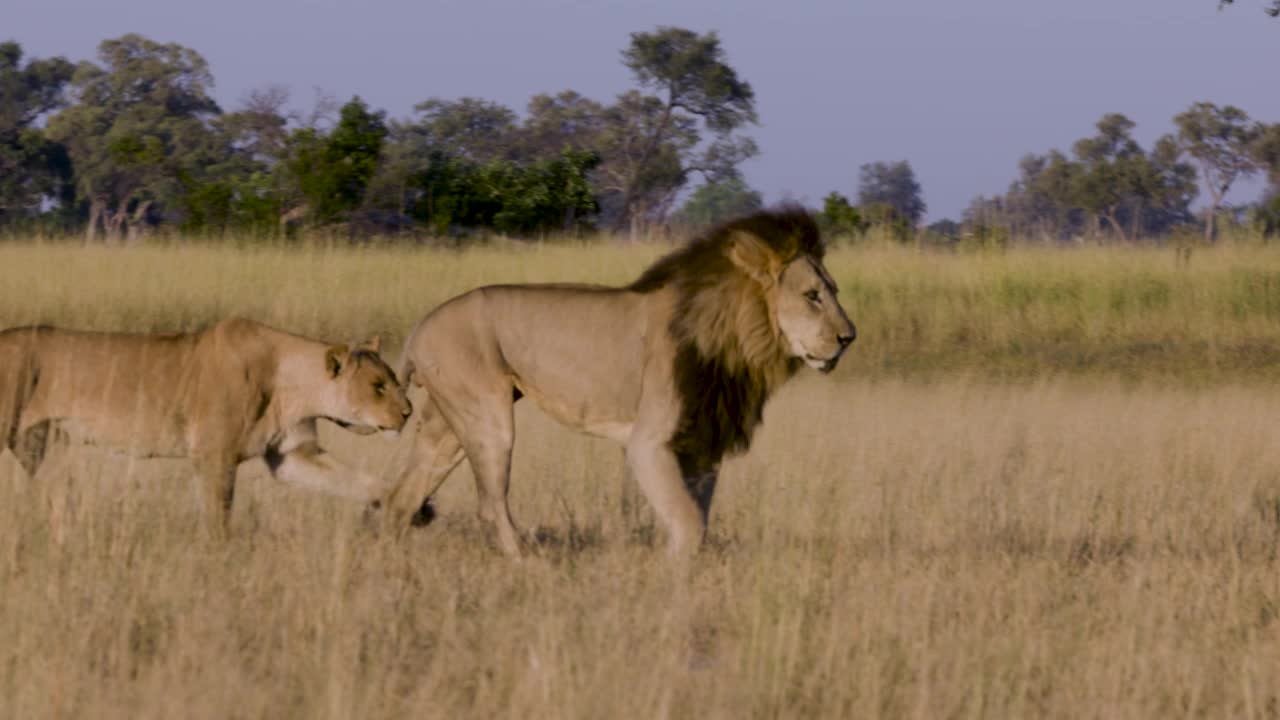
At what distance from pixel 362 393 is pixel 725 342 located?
50.5 inches

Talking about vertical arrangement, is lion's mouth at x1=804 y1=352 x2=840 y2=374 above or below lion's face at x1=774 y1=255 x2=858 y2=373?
below

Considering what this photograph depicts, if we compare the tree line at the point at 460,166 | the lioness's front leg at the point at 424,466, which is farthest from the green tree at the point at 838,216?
the lioness's front leg at the point at 424,466

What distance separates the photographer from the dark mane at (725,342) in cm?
582

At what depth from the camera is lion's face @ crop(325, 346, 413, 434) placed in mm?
6340

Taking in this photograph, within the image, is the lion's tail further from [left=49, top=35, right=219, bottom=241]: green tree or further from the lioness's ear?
[left=49, top=35, right=219, bottom=241]: green tree

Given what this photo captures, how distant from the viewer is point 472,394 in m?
6.12

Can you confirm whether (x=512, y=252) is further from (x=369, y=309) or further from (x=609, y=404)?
(x=609, y=404)

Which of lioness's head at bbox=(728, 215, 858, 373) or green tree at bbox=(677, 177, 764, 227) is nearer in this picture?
lioness's head at bbox=(728, 215, 858, 373)

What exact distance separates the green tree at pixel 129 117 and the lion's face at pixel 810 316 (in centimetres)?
3510

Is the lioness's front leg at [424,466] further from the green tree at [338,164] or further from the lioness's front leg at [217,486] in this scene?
the green tree at [338,164]

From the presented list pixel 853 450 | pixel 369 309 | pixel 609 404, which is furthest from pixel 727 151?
pixel 609 404

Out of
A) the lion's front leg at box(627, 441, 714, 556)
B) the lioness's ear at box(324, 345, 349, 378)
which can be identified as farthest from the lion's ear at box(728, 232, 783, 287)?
the lioness's ear at box(324, 345, 349, 378)

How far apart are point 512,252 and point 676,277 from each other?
11738mm

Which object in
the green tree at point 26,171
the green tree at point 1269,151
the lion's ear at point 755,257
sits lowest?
the green tree at point 26,171
